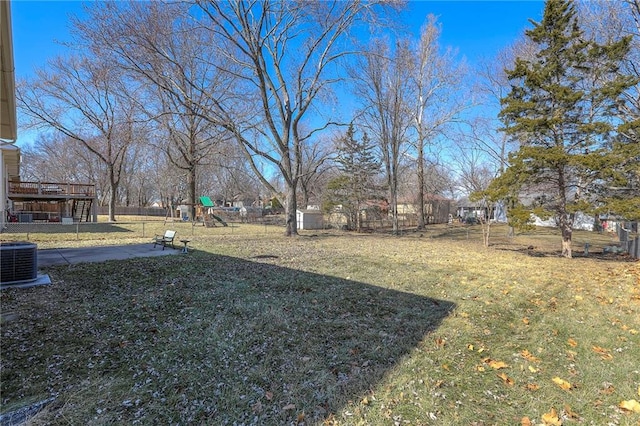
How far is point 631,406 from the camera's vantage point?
2.50 meters

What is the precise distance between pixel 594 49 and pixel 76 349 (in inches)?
632

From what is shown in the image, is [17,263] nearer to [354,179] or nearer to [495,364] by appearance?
[495,364]

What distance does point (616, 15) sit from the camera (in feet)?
42.7

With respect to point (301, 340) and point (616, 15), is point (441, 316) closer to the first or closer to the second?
point (301, 340)

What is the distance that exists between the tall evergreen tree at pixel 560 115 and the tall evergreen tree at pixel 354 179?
11.3 meters

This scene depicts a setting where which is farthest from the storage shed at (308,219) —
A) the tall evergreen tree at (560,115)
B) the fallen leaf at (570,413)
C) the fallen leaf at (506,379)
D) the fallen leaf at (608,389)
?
the fallen leaf at (570,413)

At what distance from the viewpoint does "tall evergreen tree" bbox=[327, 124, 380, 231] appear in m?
22.8

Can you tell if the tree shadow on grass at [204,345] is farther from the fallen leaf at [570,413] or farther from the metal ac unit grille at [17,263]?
the fallen leaf at [570,413]

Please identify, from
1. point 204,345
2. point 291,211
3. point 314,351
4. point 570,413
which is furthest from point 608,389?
point 291,211

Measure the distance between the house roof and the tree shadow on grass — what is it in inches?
138

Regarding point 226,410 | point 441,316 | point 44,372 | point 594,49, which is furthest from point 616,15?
point 44,372

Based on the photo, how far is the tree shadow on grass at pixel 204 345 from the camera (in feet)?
8.11

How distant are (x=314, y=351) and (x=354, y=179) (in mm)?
20184

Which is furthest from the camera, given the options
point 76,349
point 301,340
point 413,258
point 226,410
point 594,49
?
point 594,49
